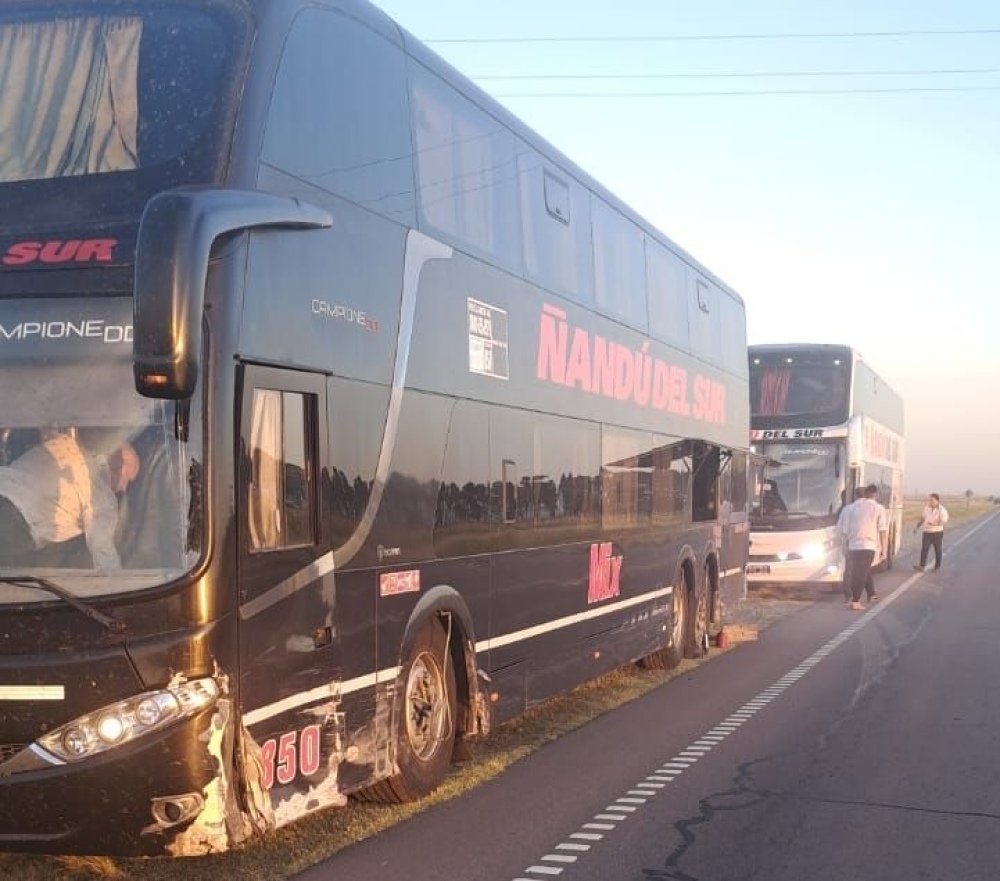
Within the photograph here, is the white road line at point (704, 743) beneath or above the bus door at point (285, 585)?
beneath

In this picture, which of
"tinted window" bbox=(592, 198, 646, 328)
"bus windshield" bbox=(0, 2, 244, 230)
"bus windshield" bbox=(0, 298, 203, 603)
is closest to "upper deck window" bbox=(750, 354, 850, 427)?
"tinted window" bbox=(592, 198, 646, 328)

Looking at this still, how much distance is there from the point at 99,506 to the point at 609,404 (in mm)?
6511

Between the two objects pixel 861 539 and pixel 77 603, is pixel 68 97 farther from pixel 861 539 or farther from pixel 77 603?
pixel 861 539

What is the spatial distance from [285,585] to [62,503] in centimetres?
110

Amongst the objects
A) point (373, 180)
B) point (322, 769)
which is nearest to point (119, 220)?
point (373, 180)

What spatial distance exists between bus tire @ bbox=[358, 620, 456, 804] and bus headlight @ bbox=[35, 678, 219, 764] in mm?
2106

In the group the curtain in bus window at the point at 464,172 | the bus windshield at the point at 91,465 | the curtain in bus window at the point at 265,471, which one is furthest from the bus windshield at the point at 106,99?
the curtain in bus window at the point at 464,172

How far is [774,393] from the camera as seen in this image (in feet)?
78.6

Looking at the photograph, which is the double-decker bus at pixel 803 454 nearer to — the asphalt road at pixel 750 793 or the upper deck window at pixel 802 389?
the upper deck window at pixel 802 389

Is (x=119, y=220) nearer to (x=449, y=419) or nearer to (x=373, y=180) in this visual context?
(x=373, y=180)

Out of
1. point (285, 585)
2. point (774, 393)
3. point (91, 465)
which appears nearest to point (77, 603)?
point (91, 465)

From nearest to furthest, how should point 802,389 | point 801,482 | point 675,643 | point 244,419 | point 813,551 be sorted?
point 244,419 < point 675,643 < point 813,551 < point 801,482 < point 802,389

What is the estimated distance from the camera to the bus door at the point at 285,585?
5.79 m

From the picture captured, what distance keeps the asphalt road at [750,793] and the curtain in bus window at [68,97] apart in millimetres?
3463
